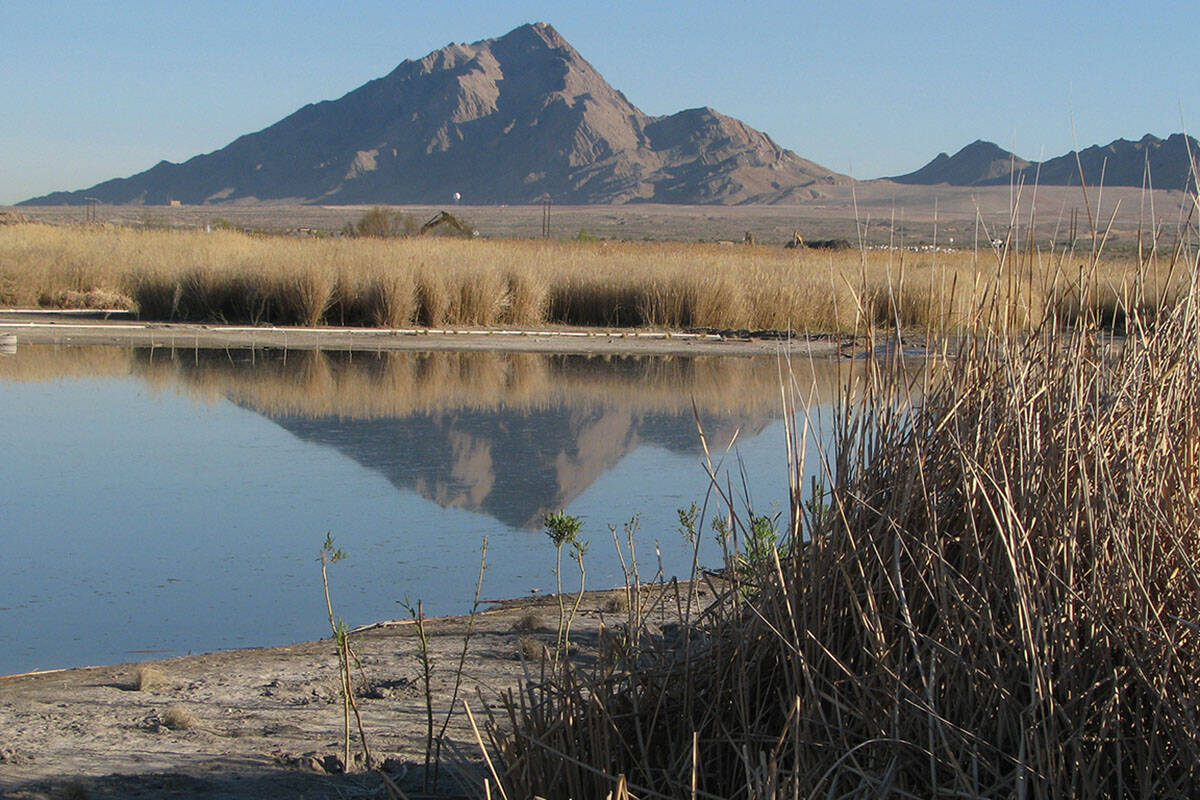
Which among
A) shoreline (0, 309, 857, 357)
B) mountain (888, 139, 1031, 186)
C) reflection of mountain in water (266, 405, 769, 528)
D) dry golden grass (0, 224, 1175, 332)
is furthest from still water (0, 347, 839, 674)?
mountain (888, 139, 1031, 186)

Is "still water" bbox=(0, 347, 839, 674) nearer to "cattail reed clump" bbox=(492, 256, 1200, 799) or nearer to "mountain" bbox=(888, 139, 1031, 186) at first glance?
"cattail reed clump" bbox=(492, 256, 1200, 799)

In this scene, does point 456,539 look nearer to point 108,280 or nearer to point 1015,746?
point 1015,746

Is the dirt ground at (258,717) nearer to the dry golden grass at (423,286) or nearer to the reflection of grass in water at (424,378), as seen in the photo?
the reflection of grass in water at (424,378)

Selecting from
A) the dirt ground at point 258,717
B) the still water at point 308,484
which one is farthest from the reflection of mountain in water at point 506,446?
the dirt ground at point 258,717

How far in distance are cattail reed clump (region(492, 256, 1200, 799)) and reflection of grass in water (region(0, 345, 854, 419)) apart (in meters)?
7.65

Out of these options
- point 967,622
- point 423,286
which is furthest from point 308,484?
point 423,286

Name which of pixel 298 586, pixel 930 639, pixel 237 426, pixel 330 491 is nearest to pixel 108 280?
pixel 237 426

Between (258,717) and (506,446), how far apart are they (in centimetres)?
536

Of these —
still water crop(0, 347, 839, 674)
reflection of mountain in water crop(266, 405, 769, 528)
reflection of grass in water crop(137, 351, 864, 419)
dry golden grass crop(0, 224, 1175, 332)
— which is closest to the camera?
still water crop(0, 347, 839, 674)

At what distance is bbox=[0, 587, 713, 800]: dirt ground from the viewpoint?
125 inches

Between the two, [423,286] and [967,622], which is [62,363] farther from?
[967,622]

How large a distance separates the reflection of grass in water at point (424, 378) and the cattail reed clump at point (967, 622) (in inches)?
301

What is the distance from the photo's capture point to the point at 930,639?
8.22ft

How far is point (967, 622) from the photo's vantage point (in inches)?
103
